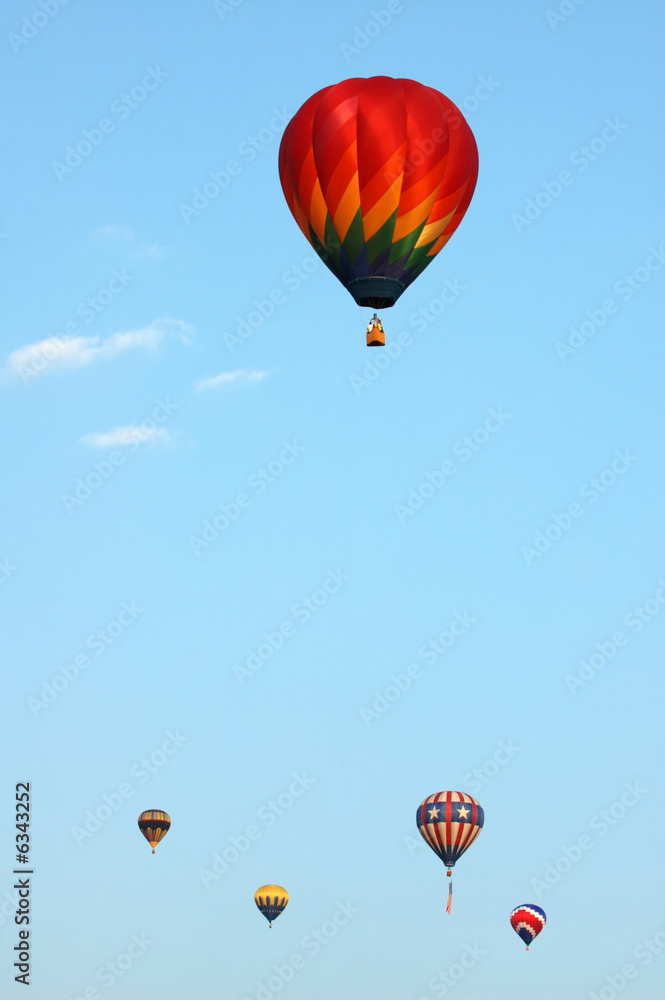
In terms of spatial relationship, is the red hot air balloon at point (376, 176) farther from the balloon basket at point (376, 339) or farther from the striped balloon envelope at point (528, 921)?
the striped balloon envelope at point (528, 921)

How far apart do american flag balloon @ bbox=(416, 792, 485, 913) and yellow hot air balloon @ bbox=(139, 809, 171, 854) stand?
1579cm

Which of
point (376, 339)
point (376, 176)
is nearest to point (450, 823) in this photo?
point (376, 339)

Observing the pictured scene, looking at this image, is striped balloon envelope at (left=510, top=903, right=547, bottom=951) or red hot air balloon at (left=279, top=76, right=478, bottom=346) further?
striped balloon envelope at (left=510, top=903, right=547, bottom=951)

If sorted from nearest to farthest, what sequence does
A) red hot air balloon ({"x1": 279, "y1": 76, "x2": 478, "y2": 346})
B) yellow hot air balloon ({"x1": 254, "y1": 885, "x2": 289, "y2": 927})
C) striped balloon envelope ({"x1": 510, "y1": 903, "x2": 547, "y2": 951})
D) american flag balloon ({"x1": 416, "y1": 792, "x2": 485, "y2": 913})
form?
red hot air balloon ({"x1": 279, "y1": 76, "x2": 478, "y2": 346}) < american flag balloon ({"x1": 416, "y1": 792, "x2": 485, "y2": 913}) < striped balloon envelope ({"x1": 510, "y1": 903, "x2": 547, "y2": 951}) < yellow hot air balloon ({"x1": 254, "y1": 885, "x2": 289, "y2": 927})

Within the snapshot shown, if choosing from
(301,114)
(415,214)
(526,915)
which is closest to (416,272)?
(415,214)

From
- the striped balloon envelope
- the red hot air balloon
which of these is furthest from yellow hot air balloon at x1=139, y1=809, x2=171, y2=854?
the red hot air balloon

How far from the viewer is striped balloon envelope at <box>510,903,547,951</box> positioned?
241 feet

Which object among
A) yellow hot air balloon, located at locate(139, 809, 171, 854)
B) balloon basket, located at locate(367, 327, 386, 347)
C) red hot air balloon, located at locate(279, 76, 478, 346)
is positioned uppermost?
red hot air balloon, located at locate(279, 76, 478, 346)

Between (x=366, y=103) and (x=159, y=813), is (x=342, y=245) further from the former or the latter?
(x=159, y=813)

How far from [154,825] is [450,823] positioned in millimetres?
17453

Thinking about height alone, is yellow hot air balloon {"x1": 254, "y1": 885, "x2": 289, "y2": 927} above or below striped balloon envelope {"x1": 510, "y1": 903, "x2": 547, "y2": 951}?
below

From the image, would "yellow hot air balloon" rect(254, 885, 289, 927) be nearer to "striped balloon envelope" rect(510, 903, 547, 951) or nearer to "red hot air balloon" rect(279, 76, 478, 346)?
"striped balloon envelope" rect(510, 903, 547, 951)

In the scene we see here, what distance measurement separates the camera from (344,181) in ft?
167

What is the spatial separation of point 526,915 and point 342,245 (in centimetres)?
3304
